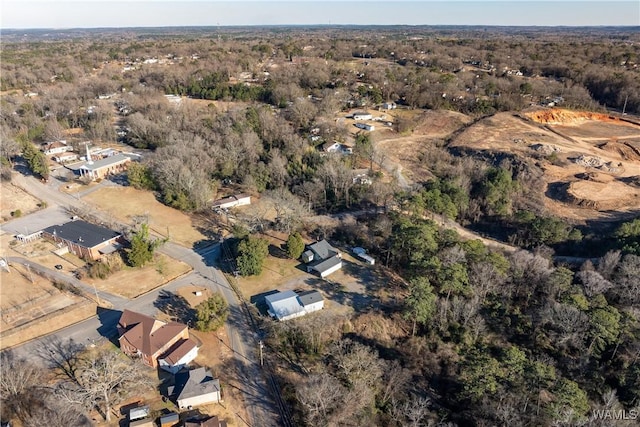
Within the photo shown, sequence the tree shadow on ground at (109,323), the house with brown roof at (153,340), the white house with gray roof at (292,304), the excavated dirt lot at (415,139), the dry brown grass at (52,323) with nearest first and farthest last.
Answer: the house with brown roof at (153,340) < the dry brown grass at (52,323) < the tree shadow on ground at (109,323) < the white house with gray roof at (292,304) < the excavated dirt lot at (415,139)

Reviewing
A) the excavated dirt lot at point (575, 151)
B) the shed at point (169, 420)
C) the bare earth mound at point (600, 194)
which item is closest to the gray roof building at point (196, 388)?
the shed at point (169, 420)

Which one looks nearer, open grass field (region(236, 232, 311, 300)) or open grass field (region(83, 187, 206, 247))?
open grass field (region(236, 232, 311, 300))

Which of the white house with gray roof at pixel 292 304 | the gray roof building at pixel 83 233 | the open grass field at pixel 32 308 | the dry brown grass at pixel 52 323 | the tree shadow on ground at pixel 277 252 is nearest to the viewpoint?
the dry brown grass at pixel 52 323

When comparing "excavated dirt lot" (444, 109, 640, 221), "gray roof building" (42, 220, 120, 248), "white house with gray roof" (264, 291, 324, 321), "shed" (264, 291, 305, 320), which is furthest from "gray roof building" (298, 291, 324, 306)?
"excavated dirt lot" (444, 109, 640, 221)

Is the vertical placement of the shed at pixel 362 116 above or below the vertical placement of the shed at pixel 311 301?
above

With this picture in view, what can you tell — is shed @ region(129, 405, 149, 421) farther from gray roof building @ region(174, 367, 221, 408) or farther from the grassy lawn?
the grassy lawn

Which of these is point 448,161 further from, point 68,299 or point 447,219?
point 68,299

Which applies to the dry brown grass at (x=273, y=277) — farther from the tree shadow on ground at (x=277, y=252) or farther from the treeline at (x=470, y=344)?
the treeline at (x=470, y=344)

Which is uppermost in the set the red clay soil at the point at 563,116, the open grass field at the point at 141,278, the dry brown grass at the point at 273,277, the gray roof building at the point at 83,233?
the red clay soil at the point at 563,116

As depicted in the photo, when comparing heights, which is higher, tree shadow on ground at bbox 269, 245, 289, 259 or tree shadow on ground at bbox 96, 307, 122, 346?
tree shadow on ground at bbox 269, 245, 289, 259
